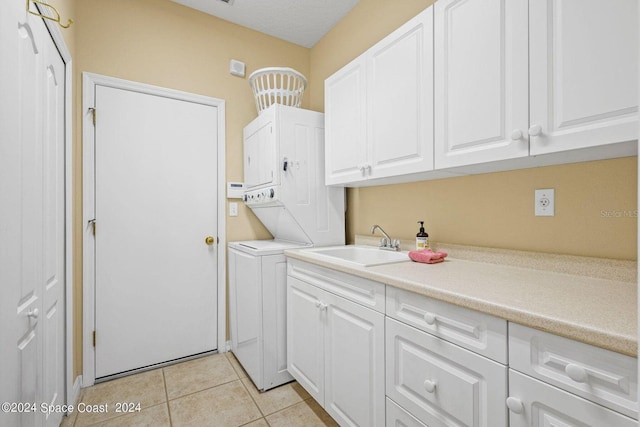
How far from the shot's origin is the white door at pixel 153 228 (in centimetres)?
204

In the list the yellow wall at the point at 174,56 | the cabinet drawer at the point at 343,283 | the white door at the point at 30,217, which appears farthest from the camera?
the yellow wall at the point at 174,56

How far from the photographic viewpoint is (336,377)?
147 cm

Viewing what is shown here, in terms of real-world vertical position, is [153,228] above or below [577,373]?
above

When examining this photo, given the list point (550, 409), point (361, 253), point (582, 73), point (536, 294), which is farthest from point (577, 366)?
point (361, 253)

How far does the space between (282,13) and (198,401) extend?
116 inches

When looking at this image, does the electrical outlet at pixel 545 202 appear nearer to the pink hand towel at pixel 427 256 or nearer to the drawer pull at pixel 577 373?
the pink hand towel at pixel 427 256

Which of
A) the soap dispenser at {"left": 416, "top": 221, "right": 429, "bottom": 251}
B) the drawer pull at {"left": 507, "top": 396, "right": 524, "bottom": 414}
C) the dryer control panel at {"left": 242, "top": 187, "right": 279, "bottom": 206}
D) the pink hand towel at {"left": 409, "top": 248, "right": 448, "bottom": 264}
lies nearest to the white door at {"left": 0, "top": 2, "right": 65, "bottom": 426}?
the dryer control panel at {"left": 242, "top": 187, "right": 279, "bottom": 206}

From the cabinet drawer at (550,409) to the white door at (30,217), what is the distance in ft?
4.75

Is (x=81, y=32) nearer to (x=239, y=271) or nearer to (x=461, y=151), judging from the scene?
(x=239, y=271)

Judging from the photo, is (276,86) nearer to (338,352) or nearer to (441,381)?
(338,352)

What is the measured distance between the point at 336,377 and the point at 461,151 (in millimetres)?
1237

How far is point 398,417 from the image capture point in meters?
1.14

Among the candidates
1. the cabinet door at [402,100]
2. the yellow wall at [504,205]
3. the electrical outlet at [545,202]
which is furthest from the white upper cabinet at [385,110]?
the electrical outlet at [545,202]

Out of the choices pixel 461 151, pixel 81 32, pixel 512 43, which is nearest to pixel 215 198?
pixel 81 32
